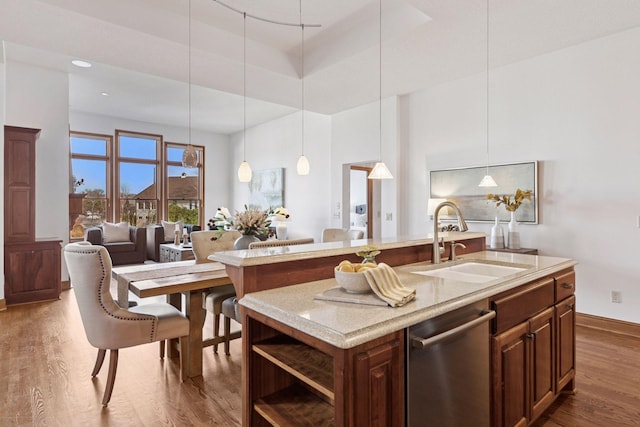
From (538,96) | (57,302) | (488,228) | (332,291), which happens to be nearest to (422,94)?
(538,96)

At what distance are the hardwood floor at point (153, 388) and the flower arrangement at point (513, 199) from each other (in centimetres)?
138

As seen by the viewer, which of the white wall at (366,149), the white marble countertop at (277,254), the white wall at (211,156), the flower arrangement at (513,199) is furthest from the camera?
the white wall at (211,156)

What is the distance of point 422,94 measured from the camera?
16.0 feet

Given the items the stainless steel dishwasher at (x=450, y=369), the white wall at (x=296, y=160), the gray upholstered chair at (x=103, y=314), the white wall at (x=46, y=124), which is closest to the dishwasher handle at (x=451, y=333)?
the stainless steel dishwasher at (x=450, y=369)

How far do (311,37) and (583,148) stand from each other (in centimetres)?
304

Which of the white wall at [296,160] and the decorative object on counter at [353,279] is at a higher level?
the white wall at [296,160]

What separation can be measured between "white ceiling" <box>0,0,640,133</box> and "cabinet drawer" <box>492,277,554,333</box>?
223 cm

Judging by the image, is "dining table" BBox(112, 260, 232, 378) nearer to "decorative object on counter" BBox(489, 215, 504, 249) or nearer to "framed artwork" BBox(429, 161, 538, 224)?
"decorative object on counter" BBox(489, 215, 504, 249)

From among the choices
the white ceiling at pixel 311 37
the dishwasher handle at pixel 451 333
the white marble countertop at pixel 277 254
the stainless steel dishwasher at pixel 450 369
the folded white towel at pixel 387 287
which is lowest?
the stainless steel dishwasher at pixel 450 369

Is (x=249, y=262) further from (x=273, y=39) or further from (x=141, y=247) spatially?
(x=141, y=247)

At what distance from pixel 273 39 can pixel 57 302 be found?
426 centimetres

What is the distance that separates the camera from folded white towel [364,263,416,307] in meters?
1.32

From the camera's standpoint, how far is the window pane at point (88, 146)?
7.52 metres

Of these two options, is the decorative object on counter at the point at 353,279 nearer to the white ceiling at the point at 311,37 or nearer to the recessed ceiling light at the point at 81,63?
the white ceiling at the point at 311,37
